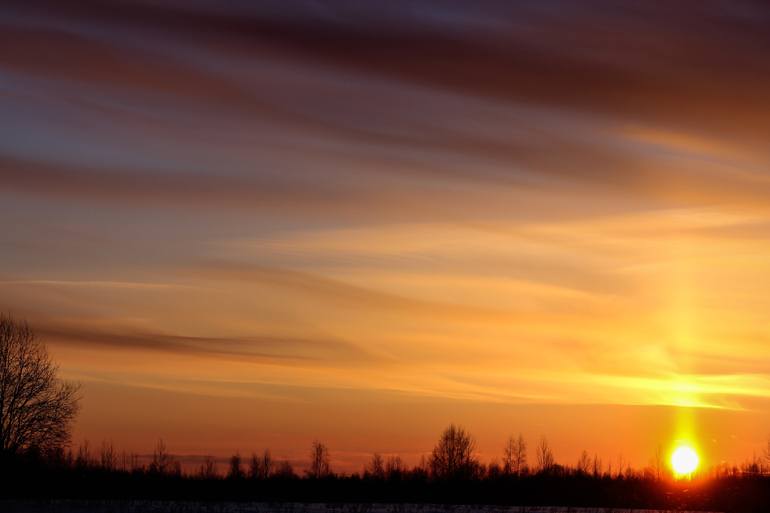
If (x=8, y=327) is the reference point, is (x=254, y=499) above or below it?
below

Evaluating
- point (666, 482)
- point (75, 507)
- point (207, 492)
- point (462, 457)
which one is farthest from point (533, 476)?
point (462, 457)

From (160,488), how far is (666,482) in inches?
1450

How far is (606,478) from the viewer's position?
283 feet

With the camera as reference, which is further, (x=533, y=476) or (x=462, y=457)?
(x=462, y=457)

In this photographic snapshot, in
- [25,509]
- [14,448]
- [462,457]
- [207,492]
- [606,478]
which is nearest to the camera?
[25,509]

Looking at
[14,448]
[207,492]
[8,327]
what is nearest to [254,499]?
[207,492]

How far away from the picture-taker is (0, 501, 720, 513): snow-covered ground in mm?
60844

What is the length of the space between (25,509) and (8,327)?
5547cm

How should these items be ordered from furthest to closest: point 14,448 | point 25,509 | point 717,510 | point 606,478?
1. point 14,448
2. point 606,478
3. point 717,510
4. point 25,509

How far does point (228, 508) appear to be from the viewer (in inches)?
2498

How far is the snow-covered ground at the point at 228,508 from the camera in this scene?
6084 centimetres

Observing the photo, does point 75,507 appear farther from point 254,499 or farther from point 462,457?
point 462,457

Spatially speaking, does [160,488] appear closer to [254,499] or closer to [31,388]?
[254,499]

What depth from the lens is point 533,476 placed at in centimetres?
9144
